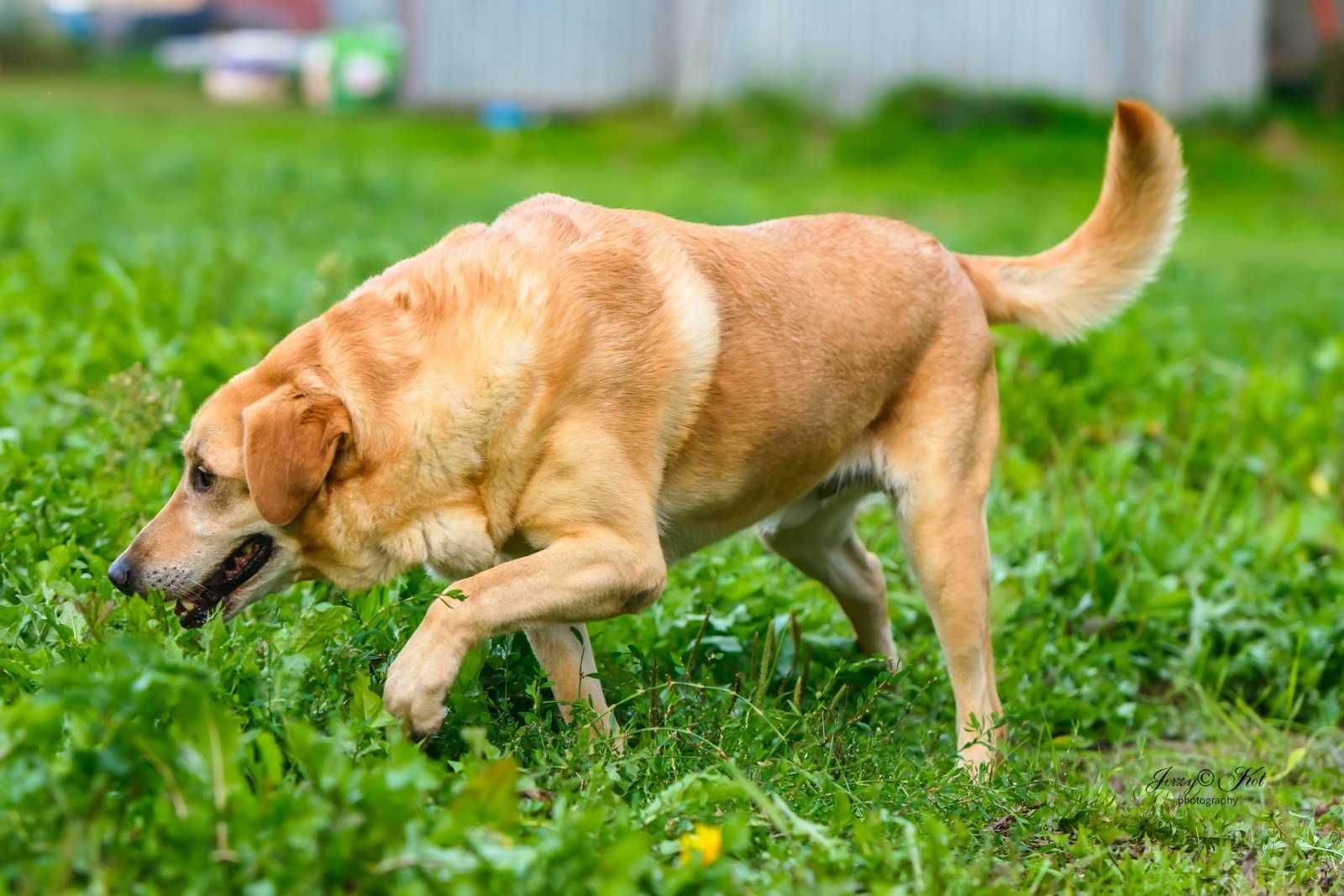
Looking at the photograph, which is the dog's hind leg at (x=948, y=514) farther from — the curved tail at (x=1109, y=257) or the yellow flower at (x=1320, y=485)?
the yellow flower at (x=1320, y=485)

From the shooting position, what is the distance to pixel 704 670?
4.16 m

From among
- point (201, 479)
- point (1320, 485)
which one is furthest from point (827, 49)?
point (201, 479)

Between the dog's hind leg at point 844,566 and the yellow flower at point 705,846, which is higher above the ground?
the yellow flower at point 705,846

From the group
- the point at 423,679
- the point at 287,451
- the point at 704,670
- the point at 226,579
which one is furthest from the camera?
the point at 704,670

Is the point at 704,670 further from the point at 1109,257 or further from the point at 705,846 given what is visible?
the point at 1109,257

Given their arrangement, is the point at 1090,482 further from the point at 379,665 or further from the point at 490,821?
the point at 490,821

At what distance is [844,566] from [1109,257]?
1.29 m

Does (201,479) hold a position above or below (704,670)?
above

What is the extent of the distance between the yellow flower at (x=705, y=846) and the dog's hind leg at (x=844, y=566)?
6.68 feet

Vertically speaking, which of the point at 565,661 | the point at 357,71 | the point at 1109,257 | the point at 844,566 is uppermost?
the point at 1109,257

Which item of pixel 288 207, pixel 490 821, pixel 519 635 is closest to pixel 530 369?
pixel 519 635

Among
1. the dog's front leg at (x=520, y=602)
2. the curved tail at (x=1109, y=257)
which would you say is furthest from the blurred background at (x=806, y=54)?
the dog's front leg at (x=520, y=602)

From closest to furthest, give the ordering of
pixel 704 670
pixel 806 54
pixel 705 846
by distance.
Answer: pixel 705 846, pixel 704 670, pixel 806 54

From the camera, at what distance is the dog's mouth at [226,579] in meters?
3.72
